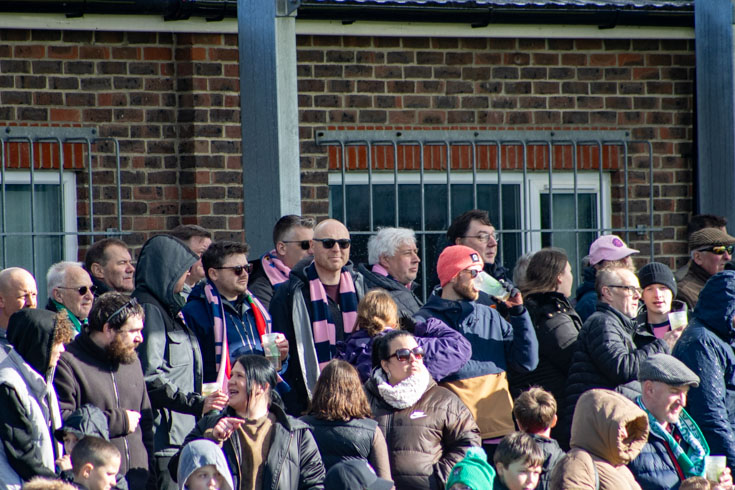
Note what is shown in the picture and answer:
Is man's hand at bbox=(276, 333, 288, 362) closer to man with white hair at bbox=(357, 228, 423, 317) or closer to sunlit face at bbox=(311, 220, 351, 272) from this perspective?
sunlit face at bbox=(311, 220, 351, 272)

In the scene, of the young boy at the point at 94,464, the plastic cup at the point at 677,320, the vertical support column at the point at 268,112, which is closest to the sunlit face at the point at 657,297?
the plastic cup at the point at 677,320

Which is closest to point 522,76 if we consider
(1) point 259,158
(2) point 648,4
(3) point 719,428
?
(2) point 648,4

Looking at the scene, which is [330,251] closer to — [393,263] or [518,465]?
[393,263]

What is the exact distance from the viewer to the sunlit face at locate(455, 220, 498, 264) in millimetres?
7105

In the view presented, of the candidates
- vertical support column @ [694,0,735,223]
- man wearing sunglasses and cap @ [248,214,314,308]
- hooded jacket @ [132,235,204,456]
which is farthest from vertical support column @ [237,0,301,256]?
vertical support column @ [694,0,735,223]

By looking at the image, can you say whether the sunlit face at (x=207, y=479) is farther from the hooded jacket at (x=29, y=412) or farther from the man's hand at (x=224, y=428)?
the hooded jacket at (x=29, y=412)

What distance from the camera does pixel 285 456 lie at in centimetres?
520

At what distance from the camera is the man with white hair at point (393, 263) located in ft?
22.2

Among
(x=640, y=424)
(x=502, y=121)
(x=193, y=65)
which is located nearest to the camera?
(x=640, y=424)

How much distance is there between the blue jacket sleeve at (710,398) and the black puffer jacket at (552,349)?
576mm

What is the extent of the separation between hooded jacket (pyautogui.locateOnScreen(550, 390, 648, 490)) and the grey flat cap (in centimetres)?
42

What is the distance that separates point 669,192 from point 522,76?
142 centimetres

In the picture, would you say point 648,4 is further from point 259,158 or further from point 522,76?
point 259,158

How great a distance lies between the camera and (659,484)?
575 centimetres
